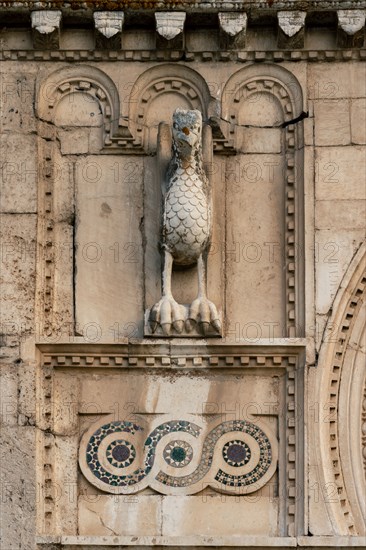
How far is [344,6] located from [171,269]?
270 centimetres

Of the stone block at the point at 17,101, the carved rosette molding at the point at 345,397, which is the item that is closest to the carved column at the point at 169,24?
the stone block at the point at 17,101

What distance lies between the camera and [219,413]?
68.2ft

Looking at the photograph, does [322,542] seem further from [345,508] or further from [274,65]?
[274,65]

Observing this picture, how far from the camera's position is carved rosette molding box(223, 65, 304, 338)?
21000 millimetres

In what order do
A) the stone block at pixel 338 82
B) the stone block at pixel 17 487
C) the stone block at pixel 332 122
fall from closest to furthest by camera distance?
the stone block at pixel 17 487 < the stone block at pixel 332 122 < the stone block at pixel 338 82

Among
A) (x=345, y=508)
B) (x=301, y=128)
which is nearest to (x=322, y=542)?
(x=345, y=508)

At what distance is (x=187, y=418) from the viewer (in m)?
20.8

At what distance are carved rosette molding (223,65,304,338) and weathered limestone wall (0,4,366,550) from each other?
18mm

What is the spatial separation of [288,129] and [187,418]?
265 centimetres

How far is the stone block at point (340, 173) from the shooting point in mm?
21125

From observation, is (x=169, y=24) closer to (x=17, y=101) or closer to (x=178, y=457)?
(x=17, y=101)

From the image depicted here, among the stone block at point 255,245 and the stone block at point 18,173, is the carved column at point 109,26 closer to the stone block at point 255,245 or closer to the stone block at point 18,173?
the stone block at point 18,173

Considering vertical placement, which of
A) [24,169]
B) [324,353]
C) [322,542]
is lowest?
[322,542]

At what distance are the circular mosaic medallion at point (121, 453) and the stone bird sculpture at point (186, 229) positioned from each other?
98cm
